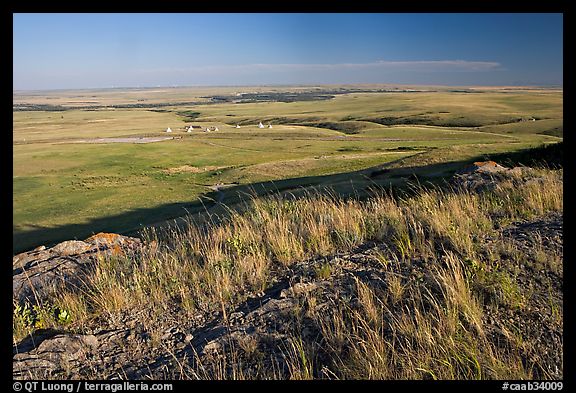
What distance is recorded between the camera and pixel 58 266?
6457 millimetres

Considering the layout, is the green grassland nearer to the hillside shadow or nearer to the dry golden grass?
the hillside shadow

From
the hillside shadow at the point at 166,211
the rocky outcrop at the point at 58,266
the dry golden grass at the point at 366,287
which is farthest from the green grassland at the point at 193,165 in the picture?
the dry golden grass at the point at 366,287

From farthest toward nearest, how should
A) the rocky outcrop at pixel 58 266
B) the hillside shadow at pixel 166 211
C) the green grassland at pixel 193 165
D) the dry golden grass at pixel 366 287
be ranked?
the green grassland at pixel 193 165 < the hillside shadow at pixel 166 211 < the rocky outcrop at pixel 58 266 < the dry golden grass at pixel 366 287

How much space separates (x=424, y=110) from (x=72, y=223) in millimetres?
120184

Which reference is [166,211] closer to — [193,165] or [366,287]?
[193,165]

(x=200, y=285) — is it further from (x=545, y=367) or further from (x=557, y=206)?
(x=557, y=206)

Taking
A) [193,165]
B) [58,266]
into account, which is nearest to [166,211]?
[58,266]

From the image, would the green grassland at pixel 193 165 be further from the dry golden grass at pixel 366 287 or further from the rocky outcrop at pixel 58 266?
the dry golden grass at pixel 366 287

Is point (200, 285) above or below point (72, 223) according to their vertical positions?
above

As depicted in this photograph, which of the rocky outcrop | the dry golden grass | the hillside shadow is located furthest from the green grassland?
the dry golden grass

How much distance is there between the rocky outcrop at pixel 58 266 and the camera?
556 centimetres

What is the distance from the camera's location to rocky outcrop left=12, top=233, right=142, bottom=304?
5559 millimetres
